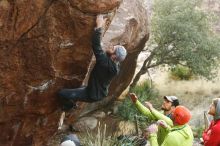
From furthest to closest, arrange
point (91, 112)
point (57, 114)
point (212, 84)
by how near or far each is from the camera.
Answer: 1. point (212, 84)
2. point (91, 112)
3. point (57, 114)

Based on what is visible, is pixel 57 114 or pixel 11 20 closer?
pixel 11 20

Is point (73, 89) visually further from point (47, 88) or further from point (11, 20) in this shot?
point (11, 20)

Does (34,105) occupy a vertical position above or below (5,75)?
below

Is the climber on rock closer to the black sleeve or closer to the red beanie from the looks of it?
the black sleeve

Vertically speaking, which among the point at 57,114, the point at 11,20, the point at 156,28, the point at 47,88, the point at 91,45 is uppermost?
the point at 11,20

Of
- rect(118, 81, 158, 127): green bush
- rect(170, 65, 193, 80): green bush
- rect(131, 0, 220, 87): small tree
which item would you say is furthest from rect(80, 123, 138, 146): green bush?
rect(170, 65, 193, 80): green bush

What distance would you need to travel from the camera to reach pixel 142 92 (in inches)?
776

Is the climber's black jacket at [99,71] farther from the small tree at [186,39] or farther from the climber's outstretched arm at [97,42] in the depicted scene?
the small tree at [186,39]

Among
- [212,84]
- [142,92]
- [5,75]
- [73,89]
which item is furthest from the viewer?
[212,84]

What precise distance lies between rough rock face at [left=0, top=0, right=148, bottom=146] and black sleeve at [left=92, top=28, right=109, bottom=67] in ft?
1.32

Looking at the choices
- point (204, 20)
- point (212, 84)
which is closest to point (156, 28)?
point (204, 20)

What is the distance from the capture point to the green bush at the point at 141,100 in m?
17.7

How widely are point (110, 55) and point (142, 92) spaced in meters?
12.0

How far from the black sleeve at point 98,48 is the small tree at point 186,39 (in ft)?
40.0
